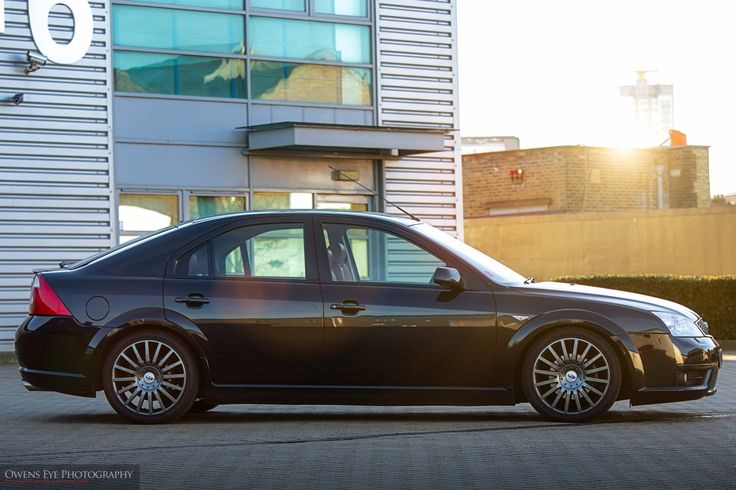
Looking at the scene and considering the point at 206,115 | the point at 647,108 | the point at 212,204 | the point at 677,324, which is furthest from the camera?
the point at 647,108

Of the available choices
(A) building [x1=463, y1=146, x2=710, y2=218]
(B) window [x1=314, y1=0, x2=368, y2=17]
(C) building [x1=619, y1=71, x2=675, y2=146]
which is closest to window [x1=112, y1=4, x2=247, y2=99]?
(B) window [x1=314, y1=0, x2=368, y2=17]

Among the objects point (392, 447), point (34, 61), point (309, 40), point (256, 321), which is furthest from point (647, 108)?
point (392, 447)

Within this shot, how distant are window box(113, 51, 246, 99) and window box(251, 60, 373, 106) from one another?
0.32 meters

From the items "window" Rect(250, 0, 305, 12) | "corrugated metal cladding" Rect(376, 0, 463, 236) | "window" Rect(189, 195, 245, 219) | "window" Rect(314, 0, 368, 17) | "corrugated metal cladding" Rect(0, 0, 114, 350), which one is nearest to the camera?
"corrugated metal cladding" Rect(0, 0, 114, 350)

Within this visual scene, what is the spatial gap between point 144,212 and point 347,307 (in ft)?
31.5

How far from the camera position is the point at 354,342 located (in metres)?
9.55

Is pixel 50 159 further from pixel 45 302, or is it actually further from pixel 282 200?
pixel 45 302

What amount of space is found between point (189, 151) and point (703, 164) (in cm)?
3078

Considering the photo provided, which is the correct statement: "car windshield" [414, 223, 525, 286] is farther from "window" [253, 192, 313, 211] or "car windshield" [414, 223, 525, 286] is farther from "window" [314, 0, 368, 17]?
"window" [314, 0, 368, 17]

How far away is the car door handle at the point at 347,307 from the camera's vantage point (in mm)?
9562

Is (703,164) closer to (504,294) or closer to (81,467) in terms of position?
(504,294)

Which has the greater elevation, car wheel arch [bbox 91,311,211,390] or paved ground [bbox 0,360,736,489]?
car wheel arch [bbox 91,311,211,390]

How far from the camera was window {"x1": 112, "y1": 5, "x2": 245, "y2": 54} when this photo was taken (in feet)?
60.4

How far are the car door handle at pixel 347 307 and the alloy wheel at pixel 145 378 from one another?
1.16 m
